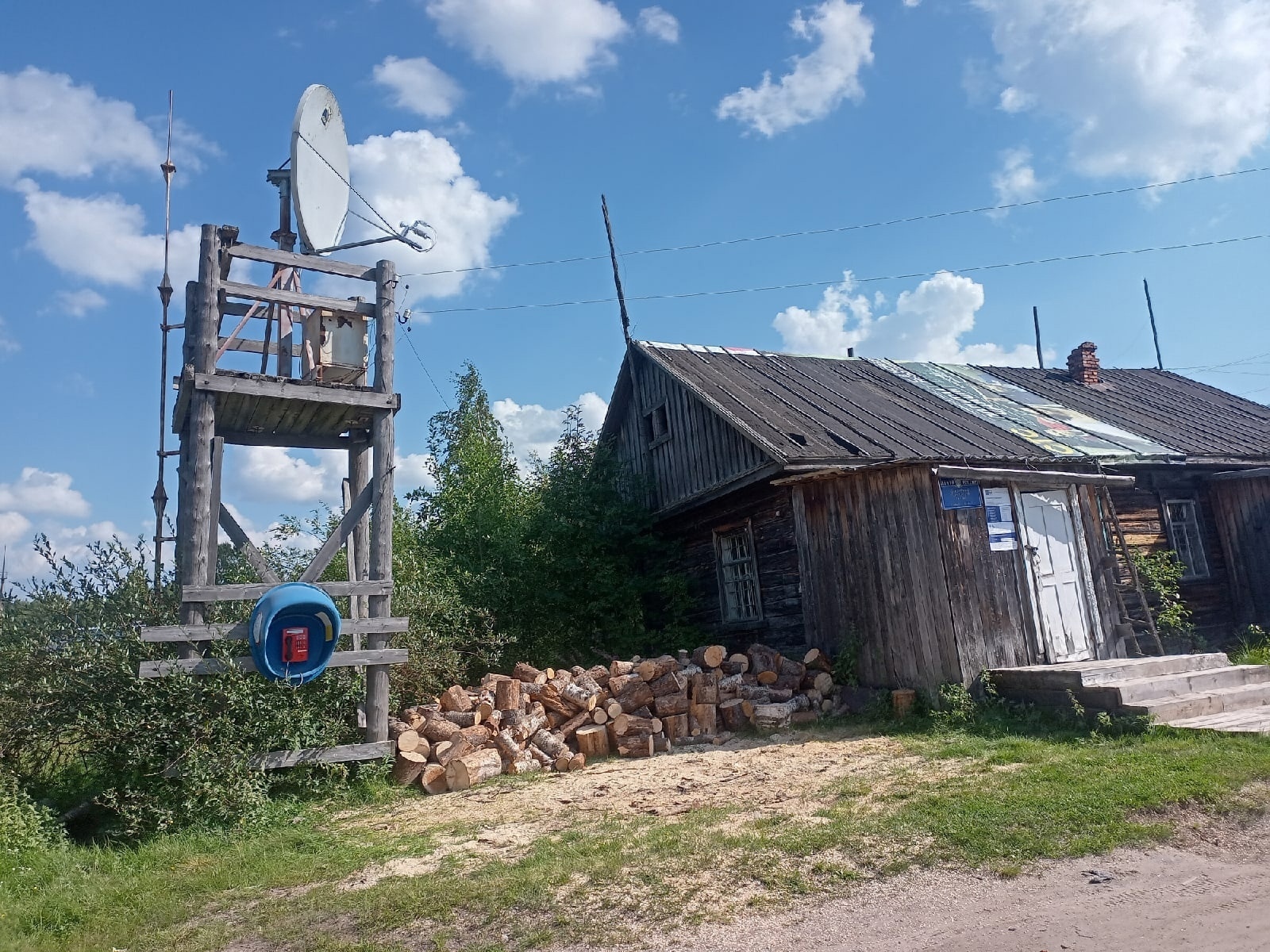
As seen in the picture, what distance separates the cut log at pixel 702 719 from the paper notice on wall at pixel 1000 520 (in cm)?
383

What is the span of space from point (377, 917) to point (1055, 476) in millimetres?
9495

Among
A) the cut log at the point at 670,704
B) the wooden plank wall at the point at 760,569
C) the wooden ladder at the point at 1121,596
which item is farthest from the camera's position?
the wooden plank wall at the point at 760,569

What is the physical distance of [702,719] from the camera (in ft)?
32.8

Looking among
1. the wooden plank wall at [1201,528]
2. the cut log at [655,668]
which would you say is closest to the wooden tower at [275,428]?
the cut log at [655,668]

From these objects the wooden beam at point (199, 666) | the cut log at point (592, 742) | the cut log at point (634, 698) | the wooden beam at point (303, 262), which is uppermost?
the wooden beam at point (303, 262)

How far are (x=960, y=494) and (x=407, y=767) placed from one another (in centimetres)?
681

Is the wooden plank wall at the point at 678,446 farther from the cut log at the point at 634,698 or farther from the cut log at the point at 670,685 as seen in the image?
the cut log at the point at 634,698

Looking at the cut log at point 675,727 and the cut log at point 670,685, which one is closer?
the cut log at point 675,727

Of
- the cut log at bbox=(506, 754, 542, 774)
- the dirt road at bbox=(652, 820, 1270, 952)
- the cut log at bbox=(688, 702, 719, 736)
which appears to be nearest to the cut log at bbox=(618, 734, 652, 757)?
the cut log at bbox=(688, 702, 719, 736)

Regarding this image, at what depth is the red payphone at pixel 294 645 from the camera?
748 cm

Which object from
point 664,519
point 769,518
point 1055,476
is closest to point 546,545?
point 664,519

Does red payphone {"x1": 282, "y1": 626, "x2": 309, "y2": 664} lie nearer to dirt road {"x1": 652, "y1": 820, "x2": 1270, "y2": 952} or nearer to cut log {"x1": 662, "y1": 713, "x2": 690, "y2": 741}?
cut log {"x1": 662, "y1": 713, "x2": 690, "y2": 741}

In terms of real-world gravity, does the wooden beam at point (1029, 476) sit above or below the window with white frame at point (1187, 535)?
above

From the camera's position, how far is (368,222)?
32.8 feet
